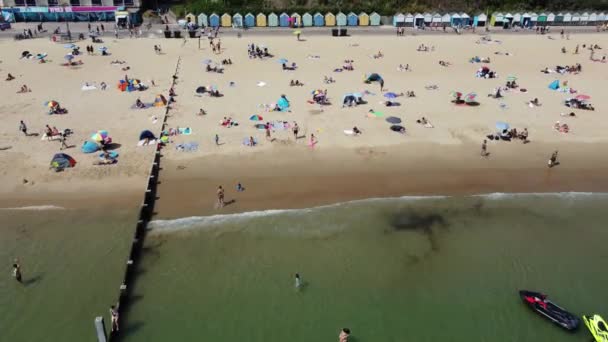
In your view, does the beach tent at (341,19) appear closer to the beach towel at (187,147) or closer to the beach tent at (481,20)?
the beach tent at (481,20)

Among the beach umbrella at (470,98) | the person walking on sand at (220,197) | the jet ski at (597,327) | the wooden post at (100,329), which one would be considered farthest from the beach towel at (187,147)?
the jet ski at (597,327)

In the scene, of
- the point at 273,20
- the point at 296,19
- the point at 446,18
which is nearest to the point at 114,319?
the point at 273,20

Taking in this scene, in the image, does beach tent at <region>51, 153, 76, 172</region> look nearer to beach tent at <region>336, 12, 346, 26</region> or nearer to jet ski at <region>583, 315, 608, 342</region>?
jet ski at <region>583, 315, 608, 342</region>

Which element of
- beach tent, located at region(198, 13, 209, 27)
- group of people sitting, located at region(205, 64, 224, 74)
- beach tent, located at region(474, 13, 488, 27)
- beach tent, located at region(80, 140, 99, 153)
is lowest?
beach tent, located at region(80, 140, 99, 153)

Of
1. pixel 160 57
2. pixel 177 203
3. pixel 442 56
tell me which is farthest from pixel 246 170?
pixel 442 56

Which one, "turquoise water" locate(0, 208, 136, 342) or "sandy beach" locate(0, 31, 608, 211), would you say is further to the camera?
"sandy beach" locate(0, 31, 608, 211)

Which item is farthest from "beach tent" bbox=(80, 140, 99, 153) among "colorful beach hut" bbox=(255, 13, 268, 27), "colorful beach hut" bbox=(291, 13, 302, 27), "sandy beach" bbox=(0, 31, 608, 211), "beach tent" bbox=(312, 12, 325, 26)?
"beach tent" bbox=(312, 12, 325, 26)

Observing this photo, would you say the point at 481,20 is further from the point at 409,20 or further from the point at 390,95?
the point at 390,95
